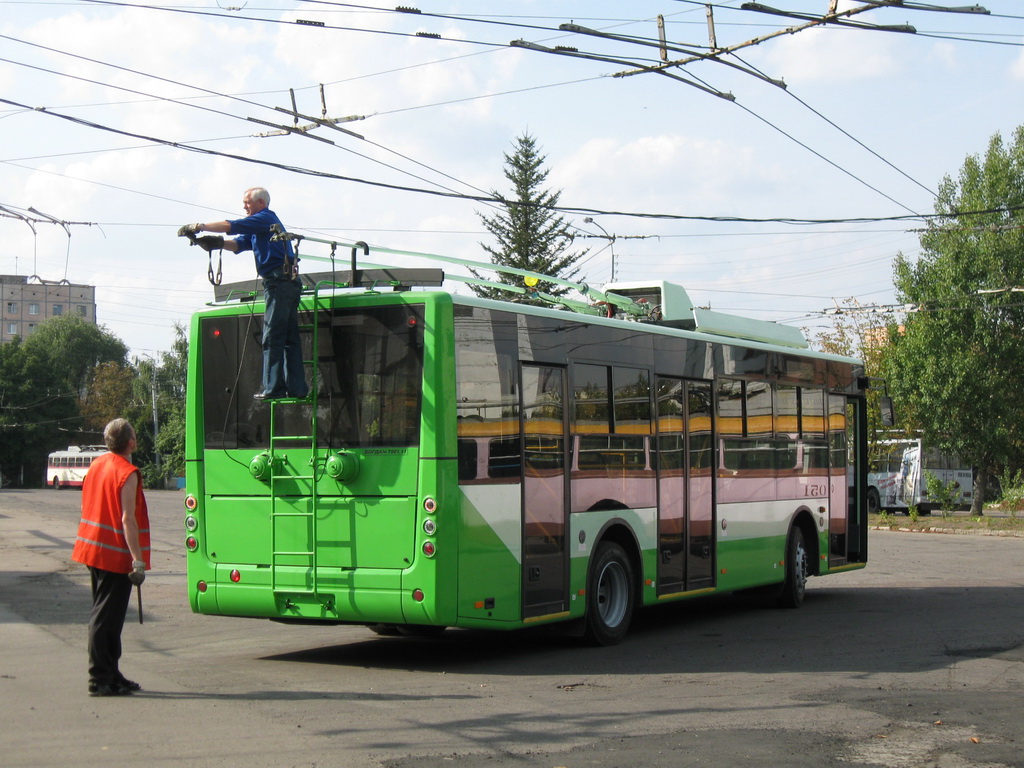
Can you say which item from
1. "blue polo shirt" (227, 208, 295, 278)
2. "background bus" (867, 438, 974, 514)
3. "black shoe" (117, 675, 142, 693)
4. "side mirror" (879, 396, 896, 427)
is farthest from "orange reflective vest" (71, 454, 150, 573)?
"background bus" (867, 438, 974, 514)

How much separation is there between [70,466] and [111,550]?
270 feet

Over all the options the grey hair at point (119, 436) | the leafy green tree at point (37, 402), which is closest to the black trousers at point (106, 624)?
the grey hair at point (119, 436)

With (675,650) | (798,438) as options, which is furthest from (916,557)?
(675,650)

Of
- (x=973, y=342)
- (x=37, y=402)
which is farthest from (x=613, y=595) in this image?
(x=37, y=402)

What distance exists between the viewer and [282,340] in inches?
378

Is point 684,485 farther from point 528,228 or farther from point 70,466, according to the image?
point 70,466

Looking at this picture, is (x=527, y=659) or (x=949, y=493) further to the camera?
(x=949, y=493)

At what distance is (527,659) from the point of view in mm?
10625

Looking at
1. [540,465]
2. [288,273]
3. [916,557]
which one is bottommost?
[916,557]

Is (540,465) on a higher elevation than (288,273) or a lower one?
lower

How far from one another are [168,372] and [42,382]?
12884mm

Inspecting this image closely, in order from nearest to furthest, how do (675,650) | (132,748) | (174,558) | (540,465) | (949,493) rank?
(132,748)
(540,465)
(675,650)
(174,558)
(949,493)

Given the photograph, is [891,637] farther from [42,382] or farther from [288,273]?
[42,382]

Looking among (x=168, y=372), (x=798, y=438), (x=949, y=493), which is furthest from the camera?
(x=168, y=372)
